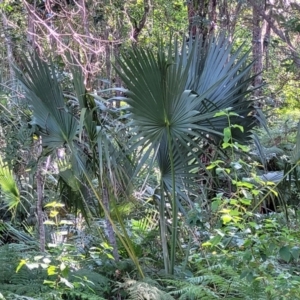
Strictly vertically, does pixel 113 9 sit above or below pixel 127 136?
above

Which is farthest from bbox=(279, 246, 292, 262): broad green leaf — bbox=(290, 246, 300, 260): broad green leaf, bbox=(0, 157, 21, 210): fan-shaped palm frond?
bbox=(0, 157, 21, 210): fan-shaped palm frond

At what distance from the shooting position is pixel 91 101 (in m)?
2.66

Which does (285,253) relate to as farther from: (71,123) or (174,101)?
(71,123)

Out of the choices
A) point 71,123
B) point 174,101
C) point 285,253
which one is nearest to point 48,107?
point 71,123


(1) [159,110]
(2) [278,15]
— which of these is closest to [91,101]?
(1) [159,110]

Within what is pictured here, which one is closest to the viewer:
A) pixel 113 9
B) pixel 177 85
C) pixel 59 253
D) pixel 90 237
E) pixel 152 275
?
A: pixel 59 253

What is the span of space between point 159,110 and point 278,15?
2.04m

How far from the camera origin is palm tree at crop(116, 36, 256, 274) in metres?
2.36

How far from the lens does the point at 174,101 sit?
2.39 metres

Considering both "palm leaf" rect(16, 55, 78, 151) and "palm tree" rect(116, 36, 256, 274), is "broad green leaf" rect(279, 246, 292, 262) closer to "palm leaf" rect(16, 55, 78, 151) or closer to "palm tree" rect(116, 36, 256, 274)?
"palm tree" rect(116, 36, 256, 274)

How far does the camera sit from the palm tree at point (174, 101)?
7.73 feet

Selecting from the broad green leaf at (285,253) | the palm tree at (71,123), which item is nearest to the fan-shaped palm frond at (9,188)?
the palm tree at (71,123)

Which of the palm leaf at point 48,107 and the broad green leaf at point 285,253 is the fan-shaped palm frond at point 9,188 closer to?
the palm leaf at point 48,107

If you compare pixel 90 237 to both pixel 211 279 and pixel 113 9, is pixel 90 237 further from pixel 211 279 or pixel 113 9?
pixel 113 9
